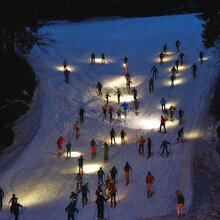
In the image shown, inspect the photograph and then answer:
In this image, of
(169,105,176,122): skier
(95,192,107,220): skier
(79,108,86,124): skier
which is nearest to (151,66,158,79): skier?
(169,105,176,122): skier

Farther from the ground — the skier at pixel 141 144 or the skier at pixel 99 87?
the skier at pixel 99 87

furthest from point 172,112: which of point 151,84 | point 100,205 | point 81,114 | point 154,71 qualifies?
point 100,205

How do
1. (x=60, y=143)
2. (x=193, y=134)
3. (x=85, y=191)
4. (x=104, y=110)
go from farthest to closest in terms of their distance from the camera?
(x=104, y=110) → (x=193, y=134) → (x=60, y=143) → (x=85, y=191)

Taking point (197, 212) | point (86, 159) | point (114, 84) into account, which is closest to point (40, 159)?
point (86, 159)

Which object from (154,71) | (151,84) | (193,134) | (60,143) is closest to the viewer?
(60,143)

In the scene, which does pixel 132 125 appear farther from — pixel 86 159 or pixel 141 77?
pixel 141 77

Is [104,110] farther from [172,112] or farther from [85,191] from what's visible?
[85,191]

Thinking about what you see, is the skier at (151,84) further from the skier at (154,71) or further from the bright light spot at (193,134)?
the bright light spot at (193,134)

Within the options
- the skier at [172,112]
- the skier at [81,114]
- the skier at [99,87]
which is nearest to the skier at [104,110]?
the skier at [81,114]
